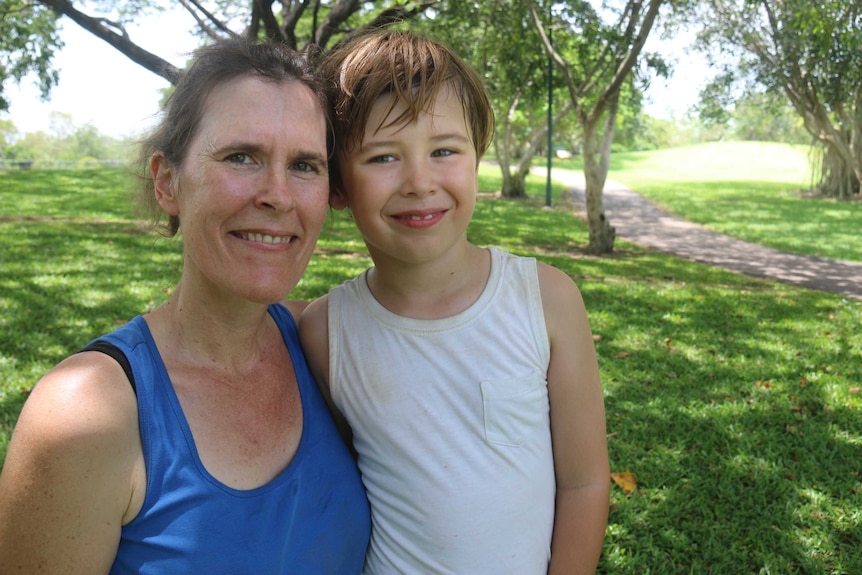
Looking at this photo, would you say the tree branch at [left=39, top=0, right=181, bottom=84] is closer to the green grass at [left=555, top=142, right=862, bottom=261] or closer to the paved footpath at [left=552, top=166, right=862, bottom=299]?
the paved footpath at [left=552, top=166, right=862, bottom=299]

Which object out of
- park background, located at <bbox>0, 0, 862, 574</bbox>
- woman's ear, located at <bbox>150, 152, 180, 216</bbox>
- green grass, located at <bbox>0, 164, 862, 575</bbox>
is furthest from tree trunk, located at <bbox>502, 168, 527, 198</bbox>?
woman's ear, located at <bbox>150, 152, 180, 216</bbox>

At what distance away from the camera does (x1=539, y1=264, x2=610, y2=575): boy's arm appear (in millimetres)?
1754

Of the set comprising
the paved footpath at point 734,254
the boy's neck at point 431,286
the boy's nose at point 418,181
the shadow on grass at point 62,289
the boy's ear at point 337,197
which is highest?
the boy's nose at point 418,181

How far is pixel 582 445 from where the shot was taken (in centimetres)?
177

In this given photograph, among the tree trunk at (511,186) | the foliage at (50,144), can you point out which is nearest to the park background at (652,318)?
the tree trunk at (511,186)

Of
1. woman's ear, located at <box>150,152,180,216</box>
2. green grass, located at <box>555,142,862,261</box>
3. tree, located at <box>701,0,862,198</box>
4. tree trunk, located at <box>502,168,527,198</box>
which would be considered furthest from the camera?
tree trunk, located at <box>502,168,527,198</box>

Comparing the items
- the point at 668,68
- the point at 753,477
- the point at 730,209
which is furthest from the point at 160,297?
the point at 730,209

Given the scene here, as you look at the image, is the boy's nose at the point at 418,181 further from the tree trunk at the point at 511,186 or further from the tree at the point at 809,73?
the tree trunk at the point at 511,186

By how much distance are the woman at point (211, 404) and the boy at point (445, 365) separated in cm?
11

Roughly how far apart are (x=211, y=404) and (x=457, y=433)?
0.58m

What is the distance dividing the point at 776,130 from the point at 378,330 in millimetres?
63898

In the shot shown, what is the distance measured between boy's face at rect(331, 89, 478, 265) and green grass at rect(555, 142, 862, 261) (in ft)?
42.0

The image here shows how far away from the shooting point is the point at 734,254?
42.6ft

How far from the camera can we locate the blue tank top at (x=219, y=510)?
4.44 ft
